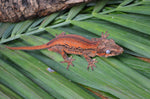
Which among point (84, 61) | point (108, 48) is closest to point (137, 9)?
point (108, 48)

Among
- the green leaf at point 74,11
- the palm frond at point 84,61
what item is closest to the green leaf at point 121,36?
the palm frond at point 84,61

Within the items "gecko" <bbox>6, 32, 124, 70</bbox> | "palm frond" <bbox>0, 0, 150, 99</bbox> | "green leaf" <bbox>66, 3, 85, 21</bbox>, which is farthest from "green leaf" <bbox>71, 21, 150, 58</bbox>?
"green leaf" <bbox>66, 3, 85, 21</bbox>

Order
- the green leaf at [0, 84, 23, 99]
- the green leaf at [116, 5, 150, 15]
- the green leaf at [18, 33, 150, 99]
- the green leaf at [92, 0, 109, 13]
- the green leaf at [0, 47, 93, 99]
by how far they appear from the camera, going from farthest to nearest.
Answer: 1. the green leaf at [92, 0, 109, 13]
2. the green leaf at [116, 5, 150, 15]
3. the green leaf at [0, 47, 93, 99]
4. the green leaf at [0, 84, 23, 99]
5. the green leaf at [18, 33, 150, 99]

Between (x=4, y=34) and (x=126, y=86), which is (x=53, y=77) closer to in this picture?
(x=126, y=86)

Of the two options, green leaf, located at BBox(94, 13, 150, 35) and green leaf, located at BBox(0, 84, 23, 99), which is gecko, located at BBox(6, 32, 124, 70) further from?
green leaf, located at BBox(0, 84, 23, 99)

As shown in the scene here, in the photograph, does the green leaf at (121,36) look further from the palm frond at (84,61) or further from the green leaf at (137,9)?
the green leaf at (137,9)

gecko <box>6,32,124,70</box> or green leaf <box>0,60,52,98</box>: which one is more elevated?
gecko <box>6,32,124,70</box>

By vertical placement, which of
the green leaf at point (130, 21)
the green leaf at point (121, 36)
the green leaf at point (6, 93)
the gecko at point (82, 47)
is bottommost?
the green leaf at point (6, 93)

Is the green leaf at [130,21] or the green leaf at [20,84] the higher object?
the green leaf at [130,21]
